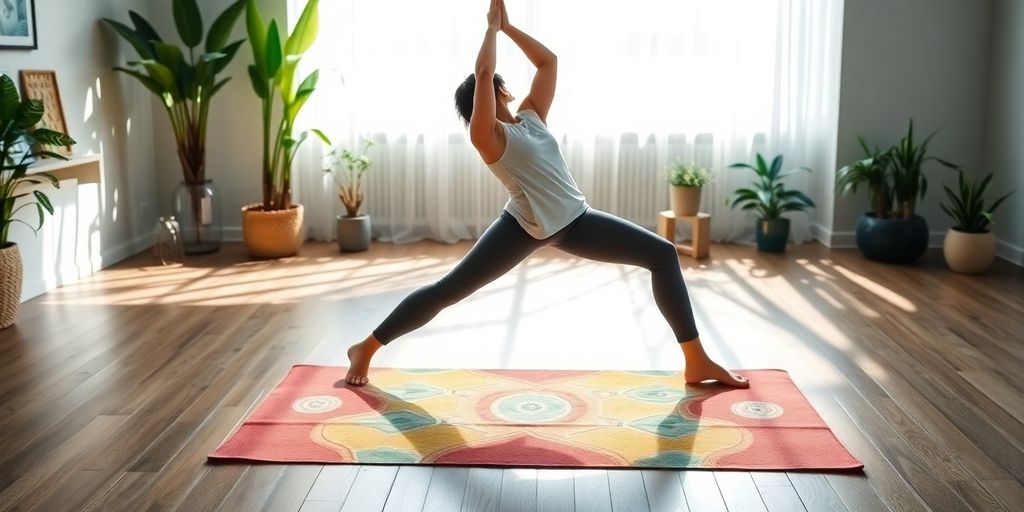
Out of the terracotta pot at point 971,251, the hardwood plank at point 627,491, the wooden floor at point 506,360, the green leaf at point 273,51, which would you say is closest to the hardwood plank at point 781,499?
the wooden floor at point 506,360

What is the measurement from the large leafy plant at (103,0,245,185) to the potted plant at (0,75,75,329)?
126cm

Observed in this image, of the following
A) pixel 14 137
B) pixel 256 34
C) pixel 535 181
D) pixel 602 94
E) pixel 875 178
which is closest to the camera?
pixel 535 181

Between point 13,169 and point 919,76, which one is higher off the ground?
point 919,76

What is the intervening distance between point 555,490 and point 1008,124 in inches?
161

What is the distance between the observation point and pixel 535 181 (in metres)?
3.06

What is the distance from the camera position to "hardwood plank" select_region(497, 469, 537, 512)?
243 cm

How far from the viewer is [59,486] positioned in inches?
100

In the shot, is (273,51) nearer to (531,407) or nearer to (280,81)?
(280,81)

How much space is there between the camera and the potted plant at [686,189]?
562 cm

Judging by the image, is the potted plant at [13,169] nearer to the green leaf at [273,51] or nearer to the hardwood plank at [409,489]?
the green leaf at [273,51]

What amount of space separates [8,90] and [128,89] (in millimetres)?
1898

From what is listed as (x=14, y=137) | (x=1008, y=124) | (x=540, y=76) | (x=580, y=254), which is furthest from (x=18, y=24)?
(x=1008, y=124)

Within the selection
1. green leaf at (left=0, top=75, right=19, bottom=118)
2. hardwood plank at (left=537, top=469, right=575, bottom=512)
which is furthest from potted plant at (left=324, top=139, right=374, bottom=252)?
hardwood plank at (left=537, top=469, right=575, bottom=512)

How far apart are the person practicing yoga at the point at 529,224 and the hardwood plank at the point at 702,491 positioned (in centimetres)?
72
